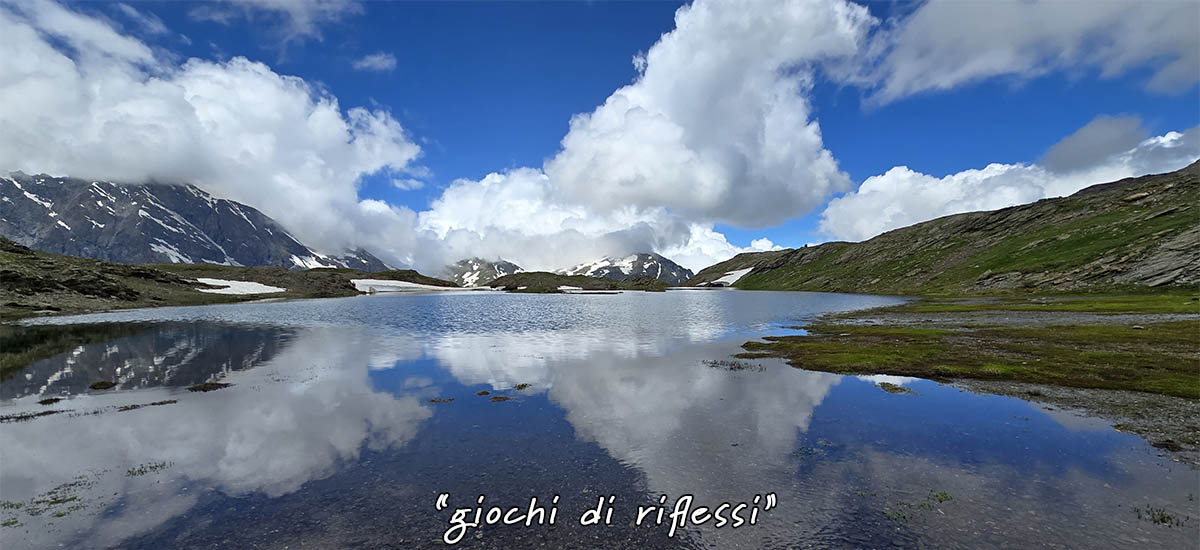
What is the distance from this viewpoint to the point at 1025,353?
152 feet

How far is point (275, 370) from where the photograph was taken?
44.3m

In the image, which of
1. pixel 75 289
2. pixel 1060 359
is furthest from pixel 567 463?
pixel 75 289

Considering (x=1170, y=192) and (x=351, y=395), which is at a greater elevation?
(x=1170, y=192)

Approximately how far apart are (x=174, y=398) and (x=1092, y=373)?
67701mm

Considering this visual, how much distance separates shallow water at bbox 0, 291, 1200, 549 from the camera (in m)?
16.0

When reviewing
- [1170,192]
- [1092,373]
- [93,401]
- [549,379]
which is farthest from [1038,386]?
[1170,192]

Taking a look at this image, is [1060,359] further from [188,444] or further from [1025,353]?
[188,444]

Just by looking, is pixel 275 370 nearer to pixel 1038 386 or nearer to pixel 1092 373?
pixel 1038 386

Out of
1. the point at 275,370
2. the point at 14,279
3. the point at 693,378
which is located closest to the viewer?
the point at 693,378

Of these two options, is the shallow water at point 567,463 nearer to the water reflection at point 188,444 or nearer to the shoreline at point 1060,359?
the water reflection at point 188,444
